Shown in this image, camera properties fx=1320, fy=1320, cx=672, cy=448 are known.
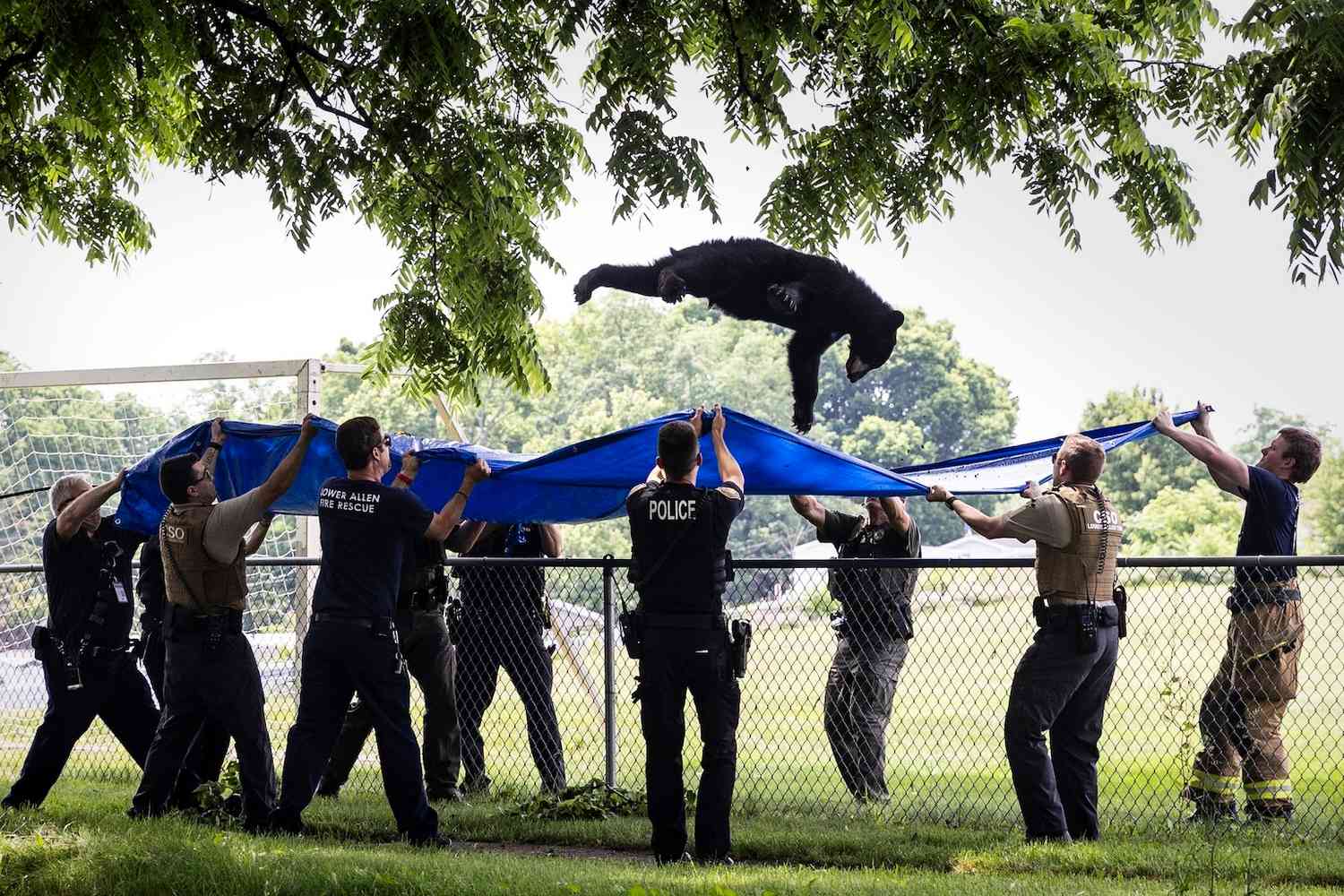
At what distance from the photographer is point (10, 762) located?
35.7ft

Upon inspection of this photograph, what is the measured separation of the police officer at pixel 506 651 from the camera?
8.20 meters

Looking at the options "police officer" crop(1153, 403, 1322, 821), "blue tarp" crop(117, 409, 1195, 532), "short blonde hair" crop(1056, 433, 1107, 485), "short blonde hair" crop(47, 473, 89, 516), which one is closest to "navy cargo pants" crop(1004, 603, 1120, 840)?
"short blonde hair" crop(1056, 433, 1107, 485)

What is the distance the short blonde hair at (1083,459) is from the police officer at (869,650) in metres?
1.54

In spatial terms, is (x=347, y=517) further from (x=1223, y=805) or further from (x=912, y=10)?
(x=1223, y=805)

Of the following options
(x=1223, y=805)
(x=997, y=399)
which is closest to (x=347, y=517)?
(x=1223, y=805)

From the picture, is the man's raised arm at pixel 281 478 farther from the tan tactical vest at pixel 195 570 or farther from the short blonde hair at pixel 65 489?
the short blonde hair at pixel 65 489

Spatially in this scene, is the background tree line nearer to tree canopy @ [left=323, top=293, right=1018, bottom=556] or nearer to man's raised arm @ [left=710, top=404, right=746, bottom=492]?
tree canopy @ [left=323, top=293, right=1018, bottom=556]

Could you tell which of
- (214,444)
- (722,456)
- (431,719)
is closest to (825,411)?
(431,719)

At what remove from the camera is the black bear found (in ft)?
20.9

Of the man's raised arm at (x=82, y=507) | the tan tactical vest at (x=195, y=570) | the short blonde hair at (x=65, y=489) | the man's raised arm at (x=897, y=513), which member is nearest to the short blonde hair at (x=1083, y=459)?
the man's raised arm at (x=897, y=513)

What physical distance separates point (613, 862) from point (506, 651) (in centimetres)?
227

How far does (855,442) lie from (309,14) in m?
69.8

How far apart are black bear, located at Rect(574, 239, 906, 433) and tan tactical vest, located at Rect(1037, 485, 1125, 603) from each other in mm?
1225

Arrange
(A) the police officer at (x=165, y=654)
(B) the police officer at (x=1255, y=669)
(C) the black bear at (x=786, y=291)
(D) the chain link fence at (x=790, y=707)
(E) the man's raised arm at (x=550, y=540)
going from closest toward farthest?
(C) the black bear at (x=786, y=291), (B) the police officer at (x=1255, y=669), (D) the chain link fence at (x=790, y=707), (A) the police officer at (x=165, y=654), (E) the man's raised arm at (x=550, y=540)
